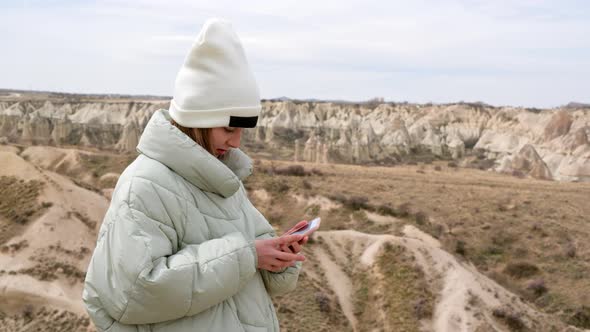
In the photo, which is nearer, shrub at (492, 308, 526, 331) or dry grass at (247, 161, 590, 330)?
shrub at (492, 308, 526, 331)

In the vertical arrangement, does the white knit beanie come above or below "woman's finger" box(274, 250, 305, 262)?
above

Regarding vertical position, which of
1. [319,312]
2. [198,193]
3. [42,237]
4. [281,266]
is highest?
[198,193]

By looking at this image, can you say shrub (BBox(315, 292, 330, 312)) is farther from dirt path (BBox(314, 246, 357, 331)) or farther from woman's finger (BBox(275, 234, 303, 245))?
woman's finger (BBox(275, 234, 303, 245))

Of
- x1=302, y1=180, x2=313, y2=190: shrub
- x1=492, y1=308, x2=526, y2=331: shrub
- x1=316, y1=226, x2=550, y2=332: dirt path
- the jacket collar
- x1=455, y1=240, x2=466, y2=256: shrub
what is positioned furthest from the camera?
x1=302, y1=180, x2=313, y2=190: shrub

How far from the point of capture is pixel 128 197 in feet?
6.18

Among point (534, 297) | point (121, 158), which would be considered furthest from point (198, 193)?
point (121, 158)

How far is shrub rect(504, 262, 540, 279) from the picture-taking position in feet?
62.7

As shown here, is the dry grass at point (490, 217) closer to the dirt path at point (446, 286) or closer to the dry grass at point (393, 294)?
the dirt path at point (446, 286)

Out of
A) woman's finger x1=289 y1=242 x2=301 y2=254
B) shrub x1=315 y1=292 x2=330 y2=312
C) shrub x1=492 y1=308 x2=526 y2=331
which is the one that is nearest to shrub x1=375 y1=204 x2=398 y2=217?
shrub x1=315 y1=292 x2=330 y2=312

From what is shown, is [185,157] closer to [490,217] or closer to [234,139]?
[234,139]

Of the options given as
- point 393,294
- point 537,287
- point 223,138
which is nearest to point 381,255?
point 393,294

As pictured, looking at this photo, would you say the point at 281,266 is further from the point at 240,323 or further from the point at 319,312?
the point at 319,312

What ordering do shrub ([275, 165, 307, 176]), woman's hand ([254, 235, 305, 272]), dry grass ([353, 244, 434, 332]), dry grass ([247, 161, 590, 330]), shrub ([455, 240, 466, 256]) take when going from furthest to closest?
shrub ([275, 165, 307, 176])
shrub ([455, 240, 466, 256])
dry grass ([247, 161, 590, 330])
dry grass ([353, 244, 434, 332])
woman's hand ([254, 235, 305, 272])

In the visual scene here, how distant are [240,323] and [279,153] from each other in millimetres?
46147
